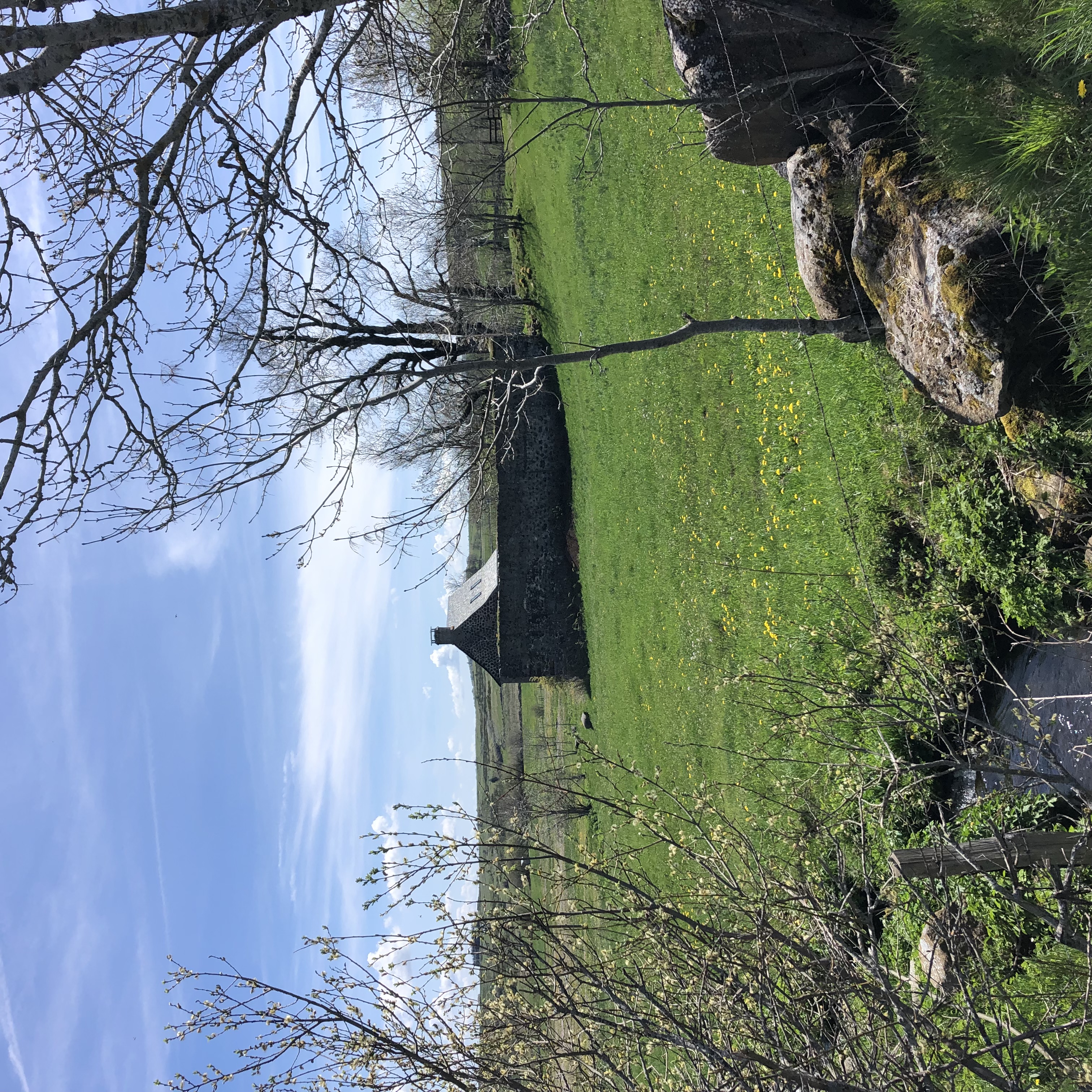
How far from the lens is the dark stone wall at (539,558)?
59.8 ft

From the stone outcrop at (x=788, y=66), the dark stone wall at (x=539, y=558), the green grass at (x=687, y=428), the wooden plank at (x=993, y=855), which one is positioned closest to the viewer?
the wooden plank at (x=993, y=855)

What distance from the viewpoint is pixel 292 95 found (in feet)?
17.9

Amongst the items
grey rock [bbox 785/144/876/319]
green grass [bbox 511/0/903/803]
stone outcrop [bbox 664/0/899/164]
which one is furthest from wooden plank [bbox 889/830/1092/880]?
stone outcrop [bbox 664/0/899/164]

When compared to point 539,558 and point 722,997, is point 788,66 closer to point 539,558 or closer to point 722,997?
point 722,997

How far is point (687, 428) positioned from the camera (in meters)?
12.6

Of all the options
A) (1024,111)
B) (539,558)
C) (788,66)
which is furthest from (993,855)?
(539,558)

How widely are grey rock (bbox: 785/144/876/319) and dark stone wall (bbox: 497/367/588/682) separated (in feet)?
38.6

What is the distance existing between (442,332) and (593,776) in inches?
371

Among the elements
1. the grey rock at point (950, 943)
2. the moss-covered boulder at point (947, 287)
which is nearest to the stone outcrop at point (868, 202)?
the moss-covered boulder at point (947, 287)

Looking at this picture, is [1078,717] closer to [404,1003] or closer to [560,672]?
[404,1003]

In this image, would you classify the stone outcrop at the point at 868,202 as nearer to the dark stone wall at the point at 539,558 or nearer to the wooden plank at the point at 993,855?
the wooden plank at the point at 993,855

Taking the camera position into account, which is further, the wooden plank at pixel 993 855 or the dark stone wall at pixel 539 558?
the dark stone wall at pixel 539 558

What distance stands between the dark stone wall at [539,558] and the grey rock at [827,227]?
38.6 feet

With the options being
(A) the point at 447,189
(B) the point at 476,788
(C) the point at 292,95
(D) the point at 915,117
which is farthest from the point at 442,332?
(B) the point at 476,788
